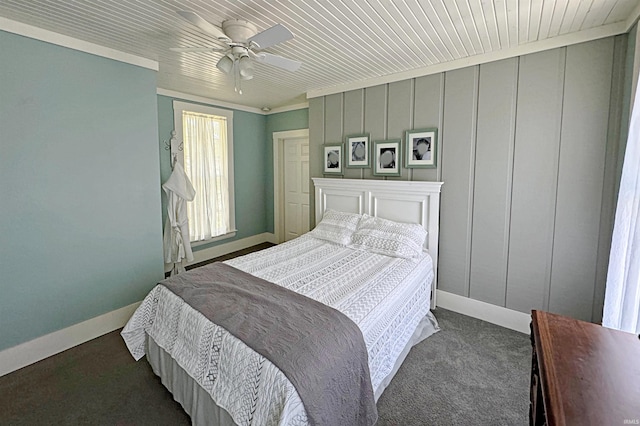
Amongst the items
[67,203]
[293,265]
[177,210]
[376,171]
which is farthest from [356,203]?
[67,203]

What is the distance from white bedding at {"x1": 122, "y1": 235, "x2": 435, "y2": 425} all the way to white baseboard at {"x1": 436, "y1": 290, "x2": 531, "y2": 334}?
0.39 m

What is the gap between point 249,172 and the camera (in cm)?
504

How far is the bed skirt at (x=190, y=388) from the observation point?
4.93 feet

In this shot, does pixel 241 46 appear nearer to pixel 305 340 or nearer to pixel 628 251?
pixel 305 340

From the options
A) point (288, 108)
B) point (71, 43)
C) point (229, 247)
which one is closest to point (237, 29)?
point (71, 43)

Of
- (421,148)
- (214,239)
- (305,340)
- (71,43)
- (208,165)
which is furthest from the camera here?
(214,239)

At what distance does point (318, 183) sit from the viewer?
388cm

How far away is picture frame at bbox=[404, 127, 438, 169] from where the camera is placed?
2994 mm

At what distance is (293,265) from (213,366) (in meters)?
1.07

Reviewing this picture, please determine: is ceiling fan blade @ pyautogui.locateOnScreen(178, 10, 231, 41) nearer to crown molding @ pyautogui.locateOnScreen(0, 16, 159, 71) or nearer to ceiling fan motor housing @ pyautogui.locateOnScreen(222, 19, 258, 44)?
ceiling fan motor housing @ pyautogui.locateOnScreen(222, 19, 258, 44)

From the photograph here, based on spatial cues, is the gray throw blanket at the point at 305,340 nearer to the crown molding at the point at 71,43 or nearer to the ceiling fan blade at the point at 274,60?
the ceiling fan blade at the point at 274,60

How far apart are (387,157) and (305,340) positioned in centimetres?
243

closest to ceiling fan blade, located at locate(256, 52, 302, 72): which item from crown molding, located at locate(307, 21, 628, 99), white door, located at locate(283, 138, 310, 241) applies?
crown molding, located at locate(307, 21, 628, 99)

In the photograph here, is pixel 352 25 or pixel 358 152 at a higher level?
pixel 352 25
